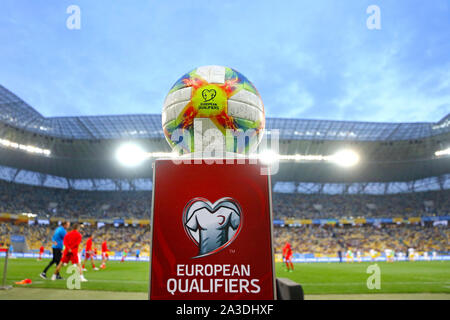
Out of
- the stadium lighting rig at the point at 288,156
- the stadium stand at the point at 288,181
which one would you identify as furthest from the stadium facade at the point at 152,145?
the stadium lighting rig at the point at 288,156

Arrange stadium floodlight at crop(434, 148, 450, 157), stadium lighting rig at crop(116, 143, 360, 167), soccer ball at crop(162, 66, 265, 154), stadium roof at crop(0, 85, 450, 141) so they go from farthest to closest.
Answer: stadium lighting rig at crop(116, 143, 360, 167) < stadium floodlight at crop(434, 148, 450, 157) < stadium roof at crop(0, 85, 450, 141) < soccer ball at crop(162, 66, 265, 154)

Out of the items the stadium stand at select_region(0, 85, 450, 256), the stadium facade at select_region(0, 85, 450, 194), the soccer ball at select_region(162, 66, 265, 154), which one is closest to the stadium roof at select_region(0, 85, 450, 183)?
the stadium facade at select_region(0, 85, 450, 194)

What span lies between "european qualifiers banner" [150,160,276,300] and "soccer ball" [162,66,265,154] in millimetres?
380

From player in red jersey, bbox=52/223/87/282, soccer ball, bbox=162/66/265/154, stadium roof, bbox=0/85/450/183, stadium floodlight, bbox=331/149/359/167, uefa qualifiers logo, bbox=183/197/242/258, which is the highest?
stadium roof, bbox=0/85/450/183

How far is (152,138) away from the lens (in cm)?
3294

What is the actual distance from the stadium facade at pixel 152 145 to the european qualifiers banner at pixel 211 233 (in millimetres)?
29205

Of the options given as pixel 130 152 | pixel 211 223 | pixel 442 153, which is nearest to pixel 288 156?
pixel 442 153

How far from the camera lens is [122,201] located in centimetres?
4284

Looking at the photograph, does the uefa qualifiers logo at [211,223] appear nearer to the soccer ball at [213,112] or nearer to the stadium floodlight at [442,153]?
the soccer ball at [213,112]

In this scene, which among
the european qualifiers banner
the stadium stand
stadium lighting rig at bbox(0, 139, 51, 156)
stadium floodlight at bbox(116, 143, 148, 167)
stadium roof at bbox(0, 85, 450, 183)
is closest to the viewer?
the european qualifiers banner

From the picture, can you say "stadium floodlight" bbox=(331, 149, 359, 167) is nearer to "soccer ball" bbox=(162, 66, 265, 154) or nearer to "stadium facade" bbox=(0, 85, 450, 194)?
"stadium facade" bbox=(0, 85, 450, 194)

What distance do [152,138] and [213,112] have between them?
103ft

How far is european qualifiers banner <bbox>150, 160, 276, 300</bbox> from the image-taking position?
236cm

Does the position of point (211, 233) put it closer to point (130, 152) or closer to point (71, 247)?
point (71, 247)
